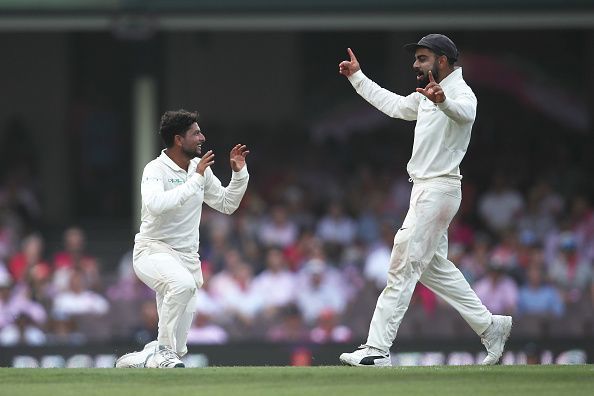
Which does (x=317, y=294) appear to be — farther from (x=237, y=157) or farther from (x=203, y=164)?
(x=203, y=164)

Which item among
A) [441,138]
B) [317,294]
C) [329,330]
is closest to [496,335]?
[441,138]

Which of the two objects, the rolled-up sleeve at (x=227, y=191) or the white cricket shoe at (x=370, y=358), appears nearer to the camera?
the white cricket shoe at (x=370, y=358)

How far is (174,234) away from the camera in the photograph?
9.47 metres

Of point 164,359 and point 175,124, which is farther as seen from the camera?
point 175,124

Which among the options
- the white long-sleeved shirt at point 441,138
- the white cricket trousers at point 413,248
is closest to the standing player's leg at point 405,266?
the white cricket trousers at point 413,248

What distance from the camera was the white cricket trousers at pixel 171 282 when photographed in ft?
30.4

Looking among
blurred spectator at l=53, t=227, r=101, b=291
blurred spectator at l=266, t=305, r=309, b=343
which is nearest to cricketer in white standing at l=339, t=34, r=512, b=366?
blurred spectator at l=266, t=305, r=309, b=343

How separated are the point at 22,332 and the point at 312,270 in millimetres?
3029

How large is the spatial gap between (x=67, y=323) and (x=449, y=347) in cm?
390

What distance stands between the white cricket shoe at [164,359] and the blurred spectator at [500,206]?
8.02 meters

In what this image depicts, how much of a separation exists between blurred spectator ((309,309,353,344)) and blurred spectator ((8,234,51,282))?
116 inches

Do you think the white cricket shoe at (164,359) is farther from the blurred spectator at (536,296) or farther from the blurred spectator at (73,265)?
the blurred spectator at (536,296)

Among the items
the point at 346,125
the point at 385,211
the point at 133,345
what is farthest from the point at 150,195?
the point at 346,125

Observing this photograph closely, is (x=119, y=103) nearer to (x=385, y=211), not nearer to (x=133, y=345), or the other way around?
(x=385, y=211)
